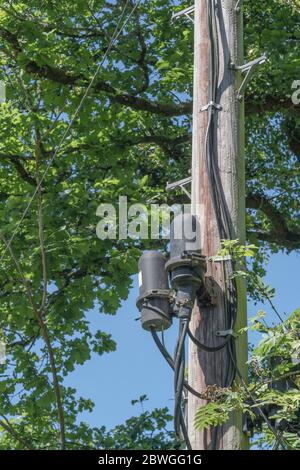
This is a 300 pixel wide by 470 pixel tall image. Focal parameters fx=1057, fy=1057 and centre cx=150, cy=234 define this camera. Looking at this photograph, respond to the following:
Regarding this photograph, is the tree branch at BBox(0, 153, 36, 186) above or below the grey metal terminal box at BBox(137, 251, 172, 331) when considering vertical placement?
above

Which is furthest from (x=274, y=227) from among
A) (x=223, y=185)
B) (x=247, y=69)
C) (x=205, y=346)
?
(x=205, y=346)

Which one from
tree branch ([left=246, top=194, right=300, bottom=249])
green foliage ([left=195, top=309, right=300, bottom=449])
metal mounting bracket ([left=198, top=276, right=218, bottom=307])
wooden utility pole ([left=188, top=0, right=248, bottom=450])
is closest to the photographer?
green foliage ([left=195, top=309, right=300, bottom=449])

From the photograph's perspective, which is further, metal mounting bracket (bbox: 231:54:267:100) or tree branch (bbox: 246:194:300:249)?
tree branch (bbox: 246:194:300:249)

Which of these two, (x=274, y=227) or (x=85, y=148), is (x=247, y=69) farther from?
(x=274, y=227)

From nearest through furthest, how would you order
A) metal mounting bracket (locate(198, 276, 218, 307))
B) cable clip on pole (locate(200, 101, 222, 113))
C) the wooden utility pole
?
the wooden utility pole → metal mounting bracket (locate(198, 276, 218, 307)) → cable clip on pole (locate(200, 101, 222, 113))

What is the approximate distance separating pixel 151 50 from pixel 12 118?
6.99ft

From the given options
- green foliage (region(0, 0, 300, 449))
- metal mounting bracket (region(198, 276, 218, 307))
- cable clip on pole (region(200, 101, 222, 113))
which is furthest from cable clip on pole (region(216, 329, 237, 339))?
green foliage (region(0, 0, 300, 449))

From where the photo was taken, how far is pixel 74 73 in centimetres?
1268

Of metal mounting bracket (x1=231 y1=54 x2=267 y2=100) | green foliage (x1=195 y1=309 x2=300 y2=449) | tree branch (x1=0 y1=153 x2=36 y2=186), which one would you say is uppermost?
tree branch (x1=0 y1=153 x2=36 y2=186)

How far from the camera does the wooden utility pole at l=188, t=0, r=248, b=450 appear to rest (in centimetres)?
533

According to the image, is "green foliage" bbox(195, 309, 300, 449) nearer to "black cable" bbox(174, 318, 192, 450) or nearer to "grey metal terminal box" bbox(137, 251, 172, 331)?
"black cable" bbox(174, 318, 192, 450)

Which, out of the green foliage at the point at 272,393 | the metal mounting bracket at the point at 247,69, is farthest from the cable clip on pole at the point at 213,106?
the green foliage at the point at 272,393

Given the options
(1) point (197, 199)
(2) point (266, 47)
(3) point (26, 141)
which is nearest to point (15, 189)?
(3) point (26, 141)
